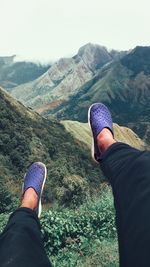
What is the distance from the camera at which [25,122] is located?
2347 inches

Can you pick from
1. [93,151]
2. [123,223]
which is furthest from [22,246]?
[93,151]

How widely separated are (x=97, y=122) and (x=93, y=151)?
54 cm

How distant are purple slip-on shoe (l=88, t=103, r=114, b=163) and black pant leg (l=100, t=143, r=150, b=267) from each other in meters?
1.42

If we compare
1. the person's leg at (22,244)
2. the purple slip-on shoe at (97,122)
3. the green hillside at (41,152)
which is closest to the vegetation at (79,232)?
the purple slip-on shoe at (97,122)

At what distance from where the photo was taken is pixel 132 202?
2.28 meters

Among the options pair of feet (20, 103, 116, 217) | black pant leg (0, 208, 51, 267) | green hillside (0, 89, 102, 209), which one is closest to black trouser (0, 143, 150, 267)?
black pant leg (0, 208, 51, 267)

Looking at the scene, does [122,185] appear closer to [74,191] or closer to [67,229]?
[67,229]

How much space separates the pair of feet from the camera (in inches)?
154

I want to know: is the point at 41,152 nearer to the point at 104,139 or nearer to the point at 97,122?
the point at 97,122

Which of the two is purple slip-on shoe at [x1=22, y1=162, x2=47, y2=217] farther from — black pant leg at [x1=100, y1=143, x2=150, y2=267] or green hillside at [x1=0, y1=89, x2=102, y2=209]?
green hillside at [x1=0, y1=89, x2=102, y2=209]

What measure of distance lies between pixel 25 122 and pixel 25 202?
56.2 meters

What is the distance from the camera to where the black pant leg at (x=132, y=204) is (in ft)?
6.73

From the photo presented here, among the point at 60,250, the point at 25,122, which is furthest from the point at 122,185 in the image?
the point at 25,122

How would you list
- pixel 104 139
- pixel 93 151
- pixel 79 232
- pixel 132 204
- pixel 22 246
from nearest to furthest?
pixel 132 204, pixel 22 246, pixel 104 139, pixel 93 151, pixel 79 232
